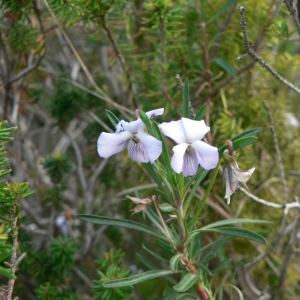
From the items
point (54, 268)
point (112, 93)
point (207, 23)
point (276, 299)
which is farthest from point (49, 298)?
point (112, 93)

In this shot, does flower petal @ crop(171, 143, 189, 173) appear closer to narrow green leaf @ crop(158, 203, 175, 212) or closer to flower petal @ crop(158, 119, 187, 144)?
flower petal @ crop(158, 119, 187, 144)

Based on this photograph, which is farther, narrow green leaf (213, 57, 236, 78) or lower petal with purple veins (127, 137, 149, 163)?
narrow green leaf (213, 57, 236, 78)

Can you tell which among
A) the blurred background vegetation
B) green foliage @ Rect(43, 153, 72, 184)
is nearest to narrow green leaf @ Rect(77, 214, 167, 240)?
the blurred background vegetation

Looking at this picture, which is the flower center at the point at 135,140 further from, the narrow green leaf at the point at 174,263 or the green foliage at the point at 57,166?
the green foliage at the point at 57,166

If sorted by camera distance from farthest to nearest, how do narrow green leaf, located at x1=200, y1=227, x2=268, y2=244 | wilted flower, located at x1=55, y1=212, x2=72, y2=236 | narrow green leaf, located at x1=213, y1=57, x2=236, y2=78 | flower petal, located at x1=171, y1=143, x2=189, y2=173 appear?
wilted flower, located at x1=55, y1=212, x2=72, y2=236, narrow green leaf, located at x1=213, y1=57, x2=236, y2=78, narrow green leaf, located at x1=200, y1=227, x2=268, y2=244, flower petal, located at x1=171, y1=143, x2=189, y2=173

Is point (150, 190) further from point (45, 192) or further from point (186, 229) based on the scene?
point (186, 229)

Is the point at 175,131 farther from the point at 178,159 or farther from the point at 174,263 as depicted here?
the point at 174,263
